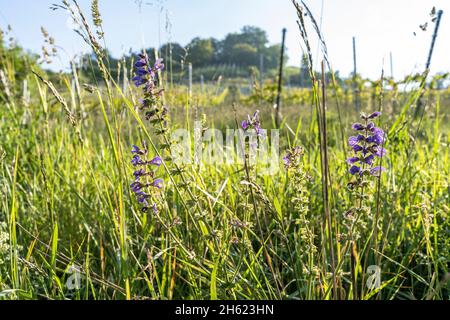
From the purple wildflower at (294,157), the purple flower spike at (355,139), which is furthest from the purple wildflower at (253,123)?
the purple flower spike at (355,139)

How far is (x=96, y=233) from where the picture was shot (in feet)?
6.64

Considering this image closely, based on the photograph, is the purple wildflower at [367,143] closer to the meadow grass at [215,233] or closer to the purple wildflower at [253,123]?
the meadow grass at [215,233]

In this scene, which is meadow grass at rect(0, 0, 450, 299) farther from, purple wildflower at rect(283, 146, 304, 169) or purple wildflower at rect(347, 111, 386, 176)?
purple wildflower at rect(347, 111, 386, 176)

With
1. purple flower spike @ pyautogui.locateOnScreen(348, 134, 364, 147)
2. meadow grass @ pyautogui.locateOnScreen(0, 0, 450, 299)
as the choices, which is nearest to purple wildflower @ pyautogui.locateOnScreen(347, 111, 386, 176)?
purple flower spike @ pyautogui.locateOnScreen(348, 134, 364, 147)

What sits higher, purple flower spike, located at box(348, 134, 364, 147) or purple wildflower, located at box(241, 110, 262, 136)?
purple wildflower, located at box(241, 110, 262, 136)

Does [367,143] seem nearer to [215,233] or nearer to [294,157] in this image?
[294,157]

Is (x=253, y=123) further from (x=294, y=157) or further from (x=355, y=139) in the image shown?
(x=355, y=139)

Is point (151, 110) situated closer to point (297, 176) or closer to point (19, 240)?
point (297, 176)

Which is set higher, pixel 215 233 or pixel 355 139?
pixel 355 139

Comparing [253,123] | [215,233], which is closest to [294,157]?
[253,123]

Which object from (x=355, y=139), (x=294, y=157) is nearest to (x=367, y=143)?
(x=355, y=139)

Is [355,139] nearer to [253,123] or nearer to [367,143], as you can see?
[367,143]
